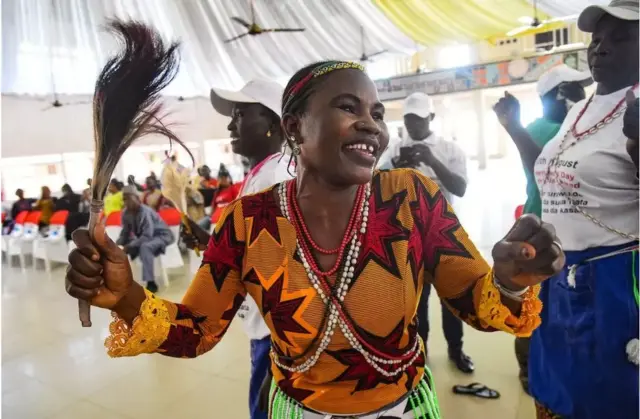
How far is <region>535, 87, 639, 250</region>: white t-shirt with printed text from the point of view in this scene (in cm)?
126

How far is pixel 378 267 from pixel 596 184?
75 centimetres

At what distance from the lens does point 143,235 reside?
5.36 metres

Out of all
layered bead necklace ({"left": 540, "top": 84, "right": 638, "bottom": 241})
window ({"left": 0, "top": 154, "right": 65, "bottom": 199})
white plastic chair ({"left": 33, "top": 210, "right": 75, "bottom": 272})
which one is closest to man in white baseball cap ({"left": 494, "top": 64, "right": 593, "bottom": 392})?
layered bead necklace ({"left": 540, "top": 84, "right": 638, "bottom": 241})

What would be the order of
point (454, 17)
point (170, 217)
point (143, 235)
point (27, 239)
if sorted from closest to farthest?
point (143, 235) → point (454, 17) → point (170, 217) → point (27, 239)

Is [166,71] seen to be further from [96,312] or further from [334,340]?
[96,312]

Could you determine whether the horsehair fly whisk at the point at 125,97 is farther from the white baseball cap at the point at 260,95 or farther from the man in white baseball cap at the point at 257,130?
A: the white baseball cap at the point at 260,95

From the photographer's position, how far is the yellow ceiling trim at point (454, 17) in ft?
18.8

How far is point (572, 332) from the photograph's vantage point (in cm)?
136

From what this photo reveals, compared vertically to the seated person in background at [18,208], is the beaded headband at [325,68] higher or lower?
higher

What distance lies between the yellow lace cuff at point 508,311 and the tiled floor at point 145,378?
1775 millimetres

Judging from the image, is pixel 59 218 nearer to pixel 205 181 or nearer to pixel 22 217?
pixel 22 217

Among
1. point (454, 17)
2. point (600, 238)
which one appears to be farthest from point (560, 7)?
point (600, 238)

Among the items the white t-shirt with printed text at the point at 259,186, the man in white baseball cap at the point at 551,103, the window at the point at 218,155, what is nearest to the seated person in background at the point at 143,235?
the white t-shirt with printed text at the point at 259,186

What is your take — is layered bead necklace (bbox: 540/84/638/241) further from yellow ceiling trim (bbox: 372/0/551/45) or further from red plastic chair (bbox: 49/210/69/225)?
red plastic chair (bbox: 49/210/69/225)
